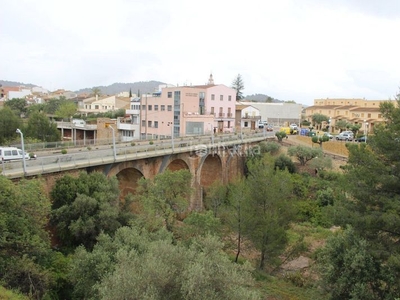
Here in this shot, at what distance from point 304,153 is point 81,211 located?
A: 3090 centimetres

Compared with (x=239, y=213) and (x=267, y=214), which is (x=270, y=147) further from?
(x=267, y=214)

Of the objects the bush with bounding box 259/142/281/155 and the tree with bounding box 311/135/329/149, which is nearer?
the bush with bounding box 259/142/281/155

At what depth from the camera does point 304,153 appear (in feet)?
141

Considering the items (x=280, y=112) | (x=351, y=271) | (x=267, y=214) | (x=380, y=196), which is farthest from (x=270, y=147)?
(x=280, y=112)

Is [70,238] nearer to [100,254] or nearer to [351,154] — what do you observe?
[100,254]

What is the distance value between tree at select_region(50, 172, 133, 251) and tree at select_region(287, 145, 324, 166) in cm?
2899

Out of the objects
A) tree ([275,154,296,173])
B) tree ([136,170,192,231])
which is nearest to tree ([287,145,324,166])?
tree ([275,154,296,173])

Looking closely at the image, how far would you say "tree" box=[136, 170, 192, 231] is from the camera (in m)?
19.8

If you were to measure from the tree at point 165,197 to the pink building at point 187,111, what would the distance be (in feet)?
91.3

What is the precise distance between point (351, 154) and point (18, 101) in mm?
79099

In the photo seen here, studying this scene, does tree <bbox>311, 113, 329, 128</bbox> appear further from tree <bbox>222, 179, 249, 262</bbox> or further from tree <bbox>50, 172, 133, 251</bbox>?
tree <bbox>50, 172, 133, 251</bbox>

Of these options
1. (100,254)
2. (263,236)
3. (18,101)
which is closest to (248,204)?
(263,236)

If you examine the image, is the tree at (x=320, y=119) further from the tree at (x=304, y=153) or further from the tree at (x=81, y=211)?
the tree at (x=81, y=211)

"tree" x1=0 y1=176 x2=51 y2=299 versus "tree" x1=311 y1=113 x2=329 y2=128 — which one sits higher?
"tree" x1=311 y1=113 x2=329 y2=128
